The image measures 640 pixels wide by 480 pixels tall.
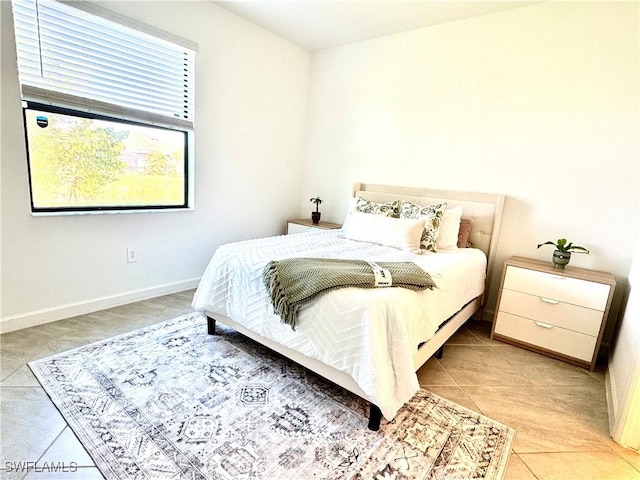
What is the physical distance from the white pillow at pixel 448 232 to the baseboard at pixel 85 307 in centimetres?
242

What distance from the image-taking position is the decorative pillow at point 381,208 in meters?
2.98

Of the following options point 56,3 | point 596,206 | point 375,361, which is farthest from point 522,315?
point 56,3

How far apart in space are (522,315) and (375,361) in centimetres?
166

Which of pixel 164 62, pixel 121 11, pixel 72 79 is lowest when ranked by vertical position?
pixel 72 79

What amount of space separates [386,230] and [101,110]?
7.74 feet

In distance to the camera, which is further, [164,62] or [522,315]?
[164,62]

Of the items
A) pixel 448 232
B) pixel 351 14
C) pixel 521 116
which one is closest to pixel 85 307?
pixel 448 232

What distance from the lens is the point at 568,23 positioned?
2.47 meters

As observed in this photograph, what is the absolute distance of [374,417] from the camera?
1.53 m

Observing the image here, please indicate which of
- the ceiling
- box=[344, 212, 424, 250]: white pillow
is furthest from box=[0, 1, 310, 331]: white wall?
box=[344, 212, 424, 250]: white pillow

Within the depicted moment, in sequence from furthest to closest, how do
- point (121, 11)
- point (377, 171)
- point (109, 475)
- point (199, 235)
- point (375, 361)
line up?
point (377, 171)
point (199, 235)
point (121, 11)
point (375, 361)
point (109, 475)

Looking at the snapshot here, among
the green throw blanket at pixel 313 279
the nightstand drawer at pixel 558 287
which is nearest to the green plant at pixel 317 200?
the green throw blanket at pixel 313 279

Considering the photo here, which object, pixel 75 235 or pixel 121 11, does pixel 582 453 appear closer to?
pixel 75 235

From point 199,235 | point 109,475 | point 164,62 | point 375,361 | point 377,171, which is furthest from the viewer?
point 377,171
